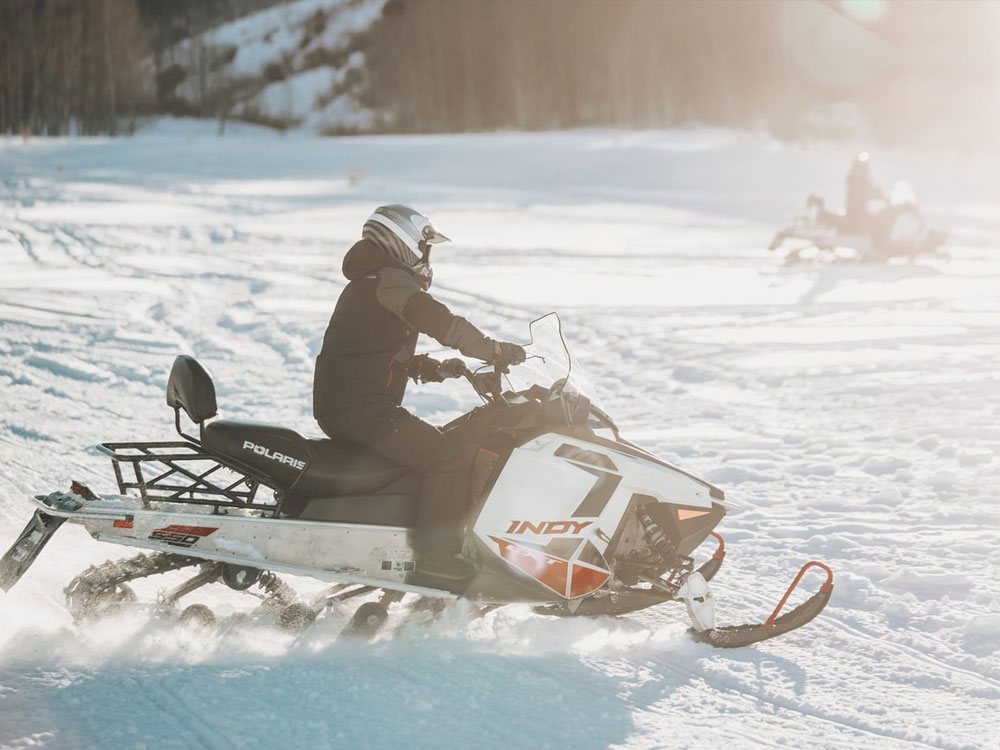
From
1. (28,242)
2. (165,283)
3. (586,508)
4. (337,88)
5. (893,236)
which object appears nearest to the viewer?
(586,508)

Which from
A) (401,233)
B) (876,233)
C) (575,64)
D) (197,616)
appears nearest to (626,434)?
(401,233)

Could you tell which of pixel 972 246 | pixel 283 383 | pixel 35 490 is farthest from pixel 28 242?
pixel 972 246

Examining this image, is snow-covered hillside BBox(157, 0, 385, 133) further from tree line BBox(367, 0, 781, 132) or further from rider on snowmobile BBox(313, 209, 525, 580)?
rider on snowmobile BBox(313, 209, 525, 580)

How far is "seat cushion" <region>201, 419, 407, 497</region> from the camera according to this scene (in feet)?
12.4

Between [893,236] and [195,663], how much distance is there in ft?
44.1

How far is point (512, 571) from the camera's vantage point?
3.86 metres

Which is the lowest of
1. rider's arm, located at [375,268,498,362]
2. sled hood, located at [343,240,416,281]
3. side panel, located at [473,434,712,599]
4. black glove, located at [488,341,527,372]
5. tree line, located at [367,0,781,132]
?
side panel, located at [473,434,712,599]

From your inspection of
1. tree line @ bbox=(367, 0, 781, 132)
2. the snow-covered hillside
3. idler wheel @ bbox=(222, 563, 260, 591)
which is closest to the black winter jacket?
idler wheel @ bbox=(222, 563, 260, 591)

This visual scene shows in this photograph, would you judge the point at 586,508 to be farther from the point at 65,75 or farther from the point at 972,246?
the point at 65,75

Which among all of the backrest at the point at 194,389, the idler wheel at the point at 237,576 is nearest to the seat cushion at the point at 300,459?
the backrest at the point at 194,389

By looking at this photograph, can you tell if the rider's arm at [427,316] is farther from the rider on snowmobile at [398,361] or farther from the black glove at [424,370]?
the black glove at [424,370]

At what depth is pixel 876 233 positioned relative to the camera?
1489 cm

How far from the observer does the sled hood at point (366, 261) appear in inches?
150

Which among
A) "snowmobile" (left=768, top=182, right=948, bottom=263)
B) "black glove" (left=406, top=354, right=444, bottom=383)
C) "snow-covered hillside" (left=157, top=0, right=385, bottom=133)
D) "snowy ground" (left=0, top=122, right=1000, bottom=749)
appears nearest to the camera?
"snowy ground" (left=0, top=122, right=1000, bottom=749)
